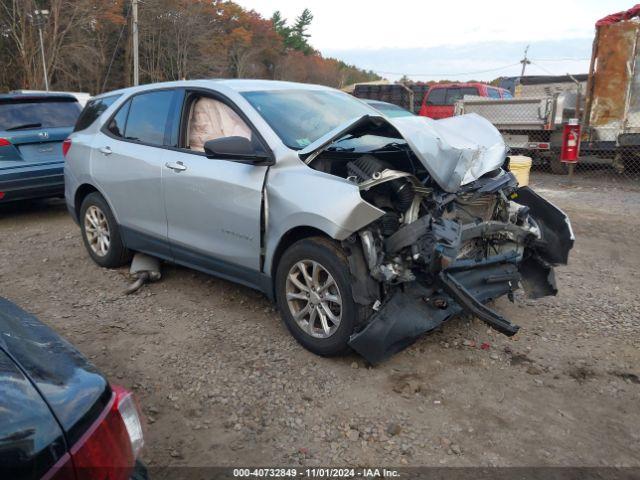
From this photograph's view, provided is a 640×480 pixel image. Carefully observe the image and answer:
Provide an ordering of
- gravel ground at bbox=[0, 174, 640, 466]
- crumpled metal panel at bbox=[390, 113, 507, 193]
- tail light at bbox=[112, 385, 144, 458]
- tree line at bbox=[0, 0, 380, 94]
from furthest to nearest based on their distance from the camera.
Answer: tree line at bbox=[0, 0, 380, 94], crumpled metal panel at bbox=[390, 113, 507, 193], gravel ground at bbox=[0, 174, 640, 466], tail light at bbox=[112, 385, 144, 458]

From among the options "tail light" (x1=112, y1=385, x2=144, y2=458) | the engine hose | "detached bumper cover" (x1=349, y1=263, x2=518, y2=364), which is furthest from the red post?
"tail light" (x1=112, y1=385, x2=144, y2=458)

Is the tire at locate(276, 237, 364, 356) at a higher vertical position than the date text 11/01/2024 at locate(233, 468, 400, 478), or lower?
higher

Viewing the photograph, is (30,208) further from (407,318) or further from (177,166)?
(407,318)

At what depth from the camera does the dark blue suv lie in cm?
688

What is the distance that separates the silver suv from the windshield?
15mm

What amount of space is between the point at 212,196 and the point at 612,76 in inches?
370

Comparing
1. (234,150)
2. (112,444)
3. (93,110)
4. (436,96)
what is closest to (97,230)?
(93,110)

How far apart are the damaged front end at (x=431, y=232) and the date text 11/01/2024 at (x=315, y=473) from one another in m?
0.83

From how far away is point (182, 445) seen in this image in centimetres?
278

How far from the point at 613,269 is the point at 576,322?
158 cm

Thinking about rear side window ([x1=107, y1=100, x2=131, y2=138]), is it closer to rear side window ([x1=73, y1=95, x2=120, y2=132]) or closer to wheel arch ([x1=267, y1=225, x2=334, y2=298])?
rear side window ([x1=73, y1=95, x2=120, y2=132])

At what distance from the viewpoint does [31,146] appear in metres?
7.09

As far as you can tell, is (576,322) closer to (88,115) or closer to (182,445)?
(182,445)

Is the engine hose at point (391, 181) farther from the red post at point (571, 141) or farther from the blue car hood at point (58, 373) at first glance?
the red post at point (571, 141)
